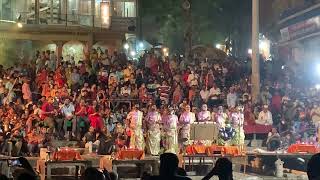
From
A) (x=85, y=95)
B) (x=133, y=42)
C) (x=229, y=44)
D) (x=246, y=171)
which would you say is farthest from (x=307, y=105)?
(x=229, y=44)

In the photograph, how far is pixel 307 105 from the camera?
2414 centimetres

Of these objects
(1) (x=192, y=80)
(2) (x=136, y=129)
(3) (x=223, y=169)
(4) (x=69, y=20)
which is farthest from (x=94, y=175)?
(4) (x=69, y=20)

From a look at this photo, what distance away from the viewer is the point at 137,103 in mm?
24828

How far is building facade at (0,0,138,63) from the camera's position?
3478cm

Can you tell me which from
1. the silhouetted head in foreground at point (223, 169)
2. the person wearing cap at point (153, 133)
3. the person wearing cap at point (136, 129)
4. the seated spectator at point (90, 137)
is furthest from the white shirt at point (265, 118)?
the silhouetted head in foreground at point (223, 169)

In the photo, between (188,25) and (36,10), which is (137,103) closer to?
(36,10)

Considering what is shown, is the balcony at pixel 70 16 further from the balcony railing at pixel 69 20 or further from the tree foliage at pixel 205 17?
the tree foliage at pixel 205 17

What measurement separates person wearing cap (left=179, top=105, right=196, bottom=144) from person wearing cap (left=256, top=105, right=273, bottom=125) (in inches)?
124

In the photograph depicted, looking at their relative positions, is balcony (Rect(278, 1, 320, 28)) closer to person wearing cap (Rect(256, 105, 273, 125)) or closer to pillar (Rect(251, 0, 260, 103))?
pillar (Rect(251, 0, 260, 103))

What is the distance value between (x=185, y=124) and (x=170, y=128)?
0.57 meters

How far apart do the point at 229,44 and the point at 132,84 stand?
26681 millimetres

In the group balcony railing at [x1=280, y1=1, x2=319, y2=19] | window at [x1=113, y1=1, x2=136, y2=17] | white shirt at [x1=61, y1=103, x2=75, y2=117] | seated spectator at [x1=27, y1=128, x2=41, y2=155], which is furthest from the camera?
window at [x1=113, y1=1, x2=136, y2=17]

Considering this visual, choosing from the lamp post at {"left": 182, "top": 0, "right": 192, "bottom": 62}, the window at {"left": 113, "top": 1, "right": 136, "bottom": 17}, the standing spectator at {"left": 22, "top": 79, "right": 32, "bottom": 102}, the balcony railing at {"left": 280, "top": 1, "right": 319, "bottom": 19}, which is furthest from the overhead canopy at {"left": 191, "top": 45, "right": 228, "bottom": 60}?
the standing spectator at {"left": 22, "top": 79, "right": 32, "bottom": 102}

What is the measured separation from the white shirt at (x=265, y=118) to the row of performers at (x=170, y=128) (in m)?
1.87
